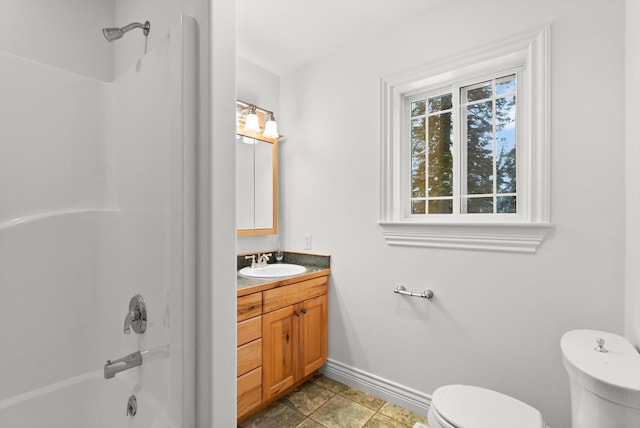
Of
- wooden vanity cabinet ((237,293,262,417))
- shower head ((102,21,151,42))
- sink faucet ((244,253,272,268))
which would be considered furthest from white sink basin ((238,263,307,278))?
shower head ((102,21,151,42))

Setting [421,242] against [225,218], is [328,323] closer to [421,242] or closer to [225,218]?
[421,242]

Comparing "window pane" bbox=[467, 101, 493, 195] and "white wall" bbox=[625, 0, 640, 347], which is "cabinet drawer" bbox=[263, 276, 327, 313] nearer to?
"window pane" bbox=[467, 101, 493, 195]

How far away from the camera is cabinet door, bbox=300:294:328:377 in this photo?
2.13 m

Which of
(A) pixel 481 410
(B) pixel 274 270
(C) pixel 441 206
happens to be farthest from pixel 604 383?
(B) pixel 274 270

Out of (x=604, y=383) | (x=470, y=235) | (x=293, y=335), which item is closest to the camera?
(x=604, y=383)

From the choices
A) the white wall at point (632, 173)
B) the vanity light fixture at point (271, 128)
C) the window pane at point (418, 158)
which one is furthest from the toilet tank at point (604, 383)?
the vanity light fixture at point (271, 128)

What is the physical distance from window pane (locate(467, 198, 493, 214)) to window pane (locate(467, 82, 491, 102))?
0.62 meters

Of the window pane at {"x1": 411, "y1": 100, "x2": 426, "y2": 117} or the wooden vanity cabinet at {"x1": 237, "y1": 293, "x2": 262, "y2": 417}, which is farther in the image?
the window pane at {"x1": 411, "y1": 100, "x2": 426, "y2": 117}

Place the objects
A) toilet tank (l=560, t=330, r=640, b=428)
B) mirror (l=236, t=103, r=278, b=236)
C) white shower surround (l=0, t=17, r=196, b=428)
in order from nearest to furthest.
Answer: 1. toilet tank (l=560, t=330, r=640, b=428)
2. white shower surround (l=0, t=17, r=196, b=428)
3. mirror (l=236, t=103, r=278, b=236)

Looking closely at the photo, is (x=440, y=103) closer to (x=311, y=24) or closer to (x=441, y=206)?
(x=441, y=206)

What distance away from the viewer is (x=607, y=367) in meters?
0.95

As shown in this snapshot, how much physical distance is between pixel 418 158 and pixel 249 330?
1.57m

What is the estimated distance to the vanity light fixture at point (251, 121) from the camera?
2.35 meters

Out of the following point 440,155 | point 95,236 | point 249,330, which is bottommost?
point 249,330
